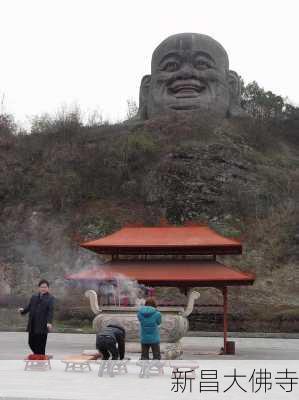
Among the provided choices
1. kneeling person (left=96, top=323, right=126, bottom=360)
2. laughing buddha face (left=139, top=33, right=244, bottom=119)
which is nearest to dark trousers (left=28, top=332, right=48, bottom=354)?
kneeling person (left=96, top=323, right=126, bottom=360)

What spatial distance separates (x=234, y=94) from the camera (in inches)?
1836

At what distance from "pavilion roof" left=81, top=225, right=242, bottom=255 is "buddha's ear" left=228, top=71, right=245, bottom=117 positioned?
1018 inches

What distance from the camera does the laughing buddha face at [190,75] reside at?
144ft

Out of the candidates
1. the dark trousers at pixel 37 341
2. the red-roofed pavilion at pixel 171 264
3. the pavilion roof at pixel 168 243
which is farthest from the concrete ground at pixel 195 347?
the dark trousers at pixel 37 341

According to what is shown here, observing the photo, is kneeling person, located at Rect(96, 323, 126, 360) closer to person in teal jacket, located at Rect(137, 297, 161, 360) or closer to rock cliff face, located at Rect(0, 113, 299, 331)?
person in teal jacket, located at Rect(137, 297, 161, 360)

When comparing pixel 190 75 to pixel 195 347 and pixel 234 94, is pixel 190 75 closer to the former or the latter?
pixel 234 94

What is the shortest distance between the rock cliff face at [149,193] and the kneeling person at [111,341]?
62.6ft

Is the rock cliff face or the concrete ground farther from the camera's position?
the rock cliff face

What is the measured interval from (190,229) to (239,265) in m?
13.3

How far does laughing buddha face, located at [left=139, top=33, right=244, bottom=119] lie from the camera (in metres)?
43.8

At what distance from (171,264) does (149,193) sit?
19.5m

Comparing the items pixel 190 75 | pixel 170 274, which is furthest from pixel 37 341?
pixel 190 75

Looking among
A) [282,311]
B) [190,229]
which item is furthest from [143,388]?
[282,311]

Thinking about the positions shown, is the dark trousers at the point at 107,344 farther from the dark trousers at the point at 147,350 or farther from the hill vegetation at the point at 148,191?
the hill vegetation at the point at 148,191
